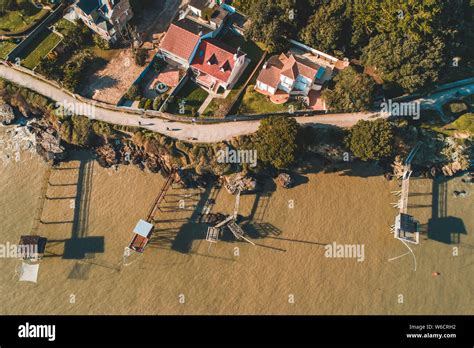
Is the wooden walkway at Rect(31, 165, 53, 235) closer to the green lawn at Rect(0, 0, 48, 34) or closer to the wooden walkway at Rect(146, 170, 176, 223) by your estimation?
the wooden walkway at Rect(146, 170, 176, 223)

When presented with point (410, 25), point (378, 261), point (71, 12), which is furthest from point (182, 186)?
point (410, 25)

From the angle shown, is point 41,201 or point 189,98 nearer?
point 41,201

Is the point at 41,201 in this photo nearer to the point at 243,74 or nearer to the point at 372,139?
the point at 243,74

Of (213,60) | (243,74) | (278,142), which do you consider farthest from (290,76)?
(213,60)

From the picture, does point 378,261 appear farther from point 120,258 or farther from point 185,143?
point 120,258

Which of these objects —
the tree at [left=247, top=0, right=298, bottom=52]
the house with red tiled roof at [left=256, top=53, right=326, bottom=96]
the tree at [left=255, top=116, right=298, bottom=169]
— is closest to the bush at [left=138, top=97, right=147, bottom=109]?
the house with red tiled roof at [left=256, top=53, right=326, bottom=96]

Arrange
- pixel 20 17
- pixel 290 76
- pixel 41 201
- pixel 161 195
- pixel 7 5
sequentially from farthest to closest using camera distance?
pixel 20 17
pixel 7 5
pixel 41 201
pixel 161 195
pixel 290 76

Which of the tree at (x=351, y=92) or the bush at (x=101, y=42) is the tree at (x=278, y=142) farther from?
the bush at (x=101, y=42)
